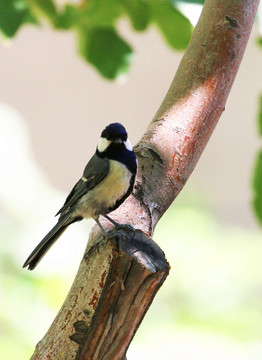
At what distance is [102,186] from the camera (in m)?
2.11

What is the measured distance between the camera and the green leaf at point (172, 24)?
220 cm

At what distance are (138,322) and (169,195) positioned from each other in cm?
59

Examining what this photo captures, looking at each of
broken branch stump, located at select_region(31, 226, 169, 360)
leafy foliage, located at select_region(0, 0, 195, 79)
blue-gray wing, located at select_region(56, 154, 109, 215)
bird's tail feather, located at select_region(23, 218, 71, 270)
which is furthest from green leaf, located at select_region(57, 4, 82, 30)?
broken branch stump, located at select_region(31, 226, 169, 360)

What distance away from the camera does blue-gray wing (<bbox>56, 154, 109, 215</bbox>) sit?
6.93 feet

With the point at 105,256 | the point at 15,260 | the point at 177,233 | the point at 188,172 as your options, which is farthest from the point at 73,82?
the point at 105,256

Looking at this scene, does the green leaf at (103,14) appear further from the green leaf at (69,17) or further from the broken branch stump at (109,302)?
the broken branch stump at (109,302)

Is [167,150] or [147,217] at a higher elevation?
A: [167,150]

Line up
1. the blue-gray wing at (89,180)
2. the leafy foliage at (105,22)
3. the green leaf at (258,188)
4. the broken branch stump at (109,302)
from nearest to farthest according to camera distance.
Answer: the broken branch stump at (109,302) → the green leaf at (258,188) → the blue-gray wing at (89,180) → the leafy foliage at (105,22)

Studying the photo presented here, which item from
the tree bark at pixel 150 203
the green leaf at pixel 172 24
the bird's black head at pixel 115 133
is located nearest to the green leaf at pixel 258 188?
the tree bark at pixel 150 203

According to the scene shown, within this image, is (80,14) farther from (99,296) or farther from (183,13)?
(99,296)

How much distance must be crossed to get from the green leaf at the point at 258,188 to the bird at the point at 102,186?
0.38m

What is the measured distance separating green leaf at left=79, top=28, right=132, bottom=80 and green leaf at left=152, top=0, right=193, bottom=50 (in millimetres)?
159

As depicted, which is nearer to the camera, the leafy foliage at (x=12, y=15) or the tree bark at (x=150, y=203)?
the tree bark at (x=150, y=203)

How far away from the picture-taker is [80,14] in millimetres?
2309
